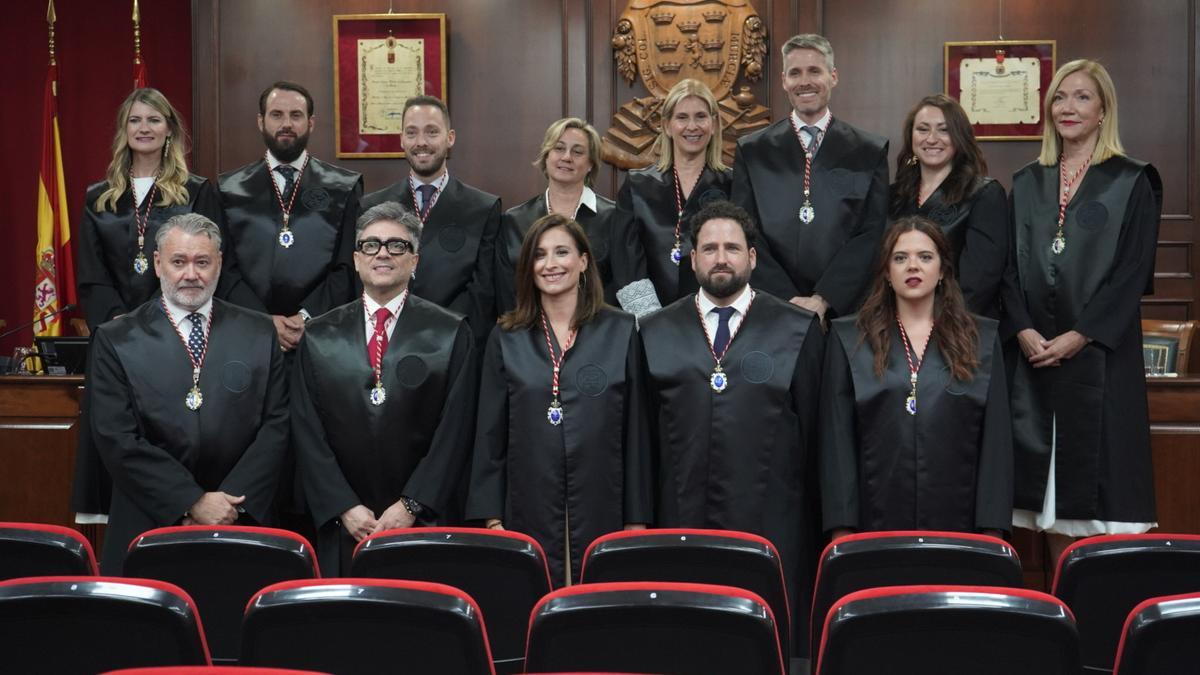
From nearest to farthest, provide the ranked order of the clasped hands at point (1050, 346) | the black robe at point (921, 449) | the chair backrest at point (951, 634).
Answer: the chair backrest at point (951, 634) → the black robe at point (921, 449) → the clasped hands at point (1050, 346)

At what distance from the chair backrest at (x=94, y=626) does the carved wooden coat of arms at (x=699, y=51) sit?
6.17m

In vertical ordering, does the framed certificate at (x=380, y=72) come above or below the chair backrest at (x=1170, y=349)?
above

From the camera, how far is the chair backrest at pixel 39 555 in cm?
255

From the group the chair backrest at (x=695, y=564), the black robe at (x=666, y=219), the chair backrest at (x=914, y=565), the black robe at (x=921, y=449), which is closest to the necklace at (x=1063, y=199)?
the black robe at (x=921, y=449)

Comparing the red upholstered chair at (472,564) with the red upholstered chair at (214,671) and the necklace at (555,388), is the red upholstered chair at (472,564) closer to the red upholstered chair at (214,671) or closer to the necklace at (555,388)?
the red upholstered chair at (214,671)

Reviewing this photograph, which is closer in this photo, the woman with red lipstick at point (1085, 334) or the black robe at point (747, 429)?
the black robe at point (747, 429)

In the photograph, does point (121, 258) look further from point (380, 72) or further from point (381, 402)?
point (380, 72)

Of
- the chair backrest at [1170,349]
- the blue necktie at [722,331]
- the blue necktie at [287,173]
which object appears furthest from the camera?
the chair backrest at [1170,349]

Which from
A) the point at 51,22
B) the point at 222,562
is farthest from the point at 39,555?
the point at 51,22

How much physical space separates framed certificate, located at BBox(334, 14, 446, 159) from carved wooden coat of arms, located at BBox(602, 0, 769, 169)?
1.23 meters

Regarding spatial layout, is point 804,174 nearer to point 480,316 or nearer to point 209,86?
point 480,316

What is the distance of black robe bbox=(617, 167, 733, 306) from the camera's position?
4875 millimetres

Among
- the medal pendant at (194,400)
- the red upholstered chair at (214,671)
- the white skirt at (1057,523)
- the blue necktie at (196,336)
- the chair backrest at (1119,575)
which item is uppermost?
the blue necktie at (196,336)

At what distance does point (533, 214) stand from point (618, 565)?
2.76m
